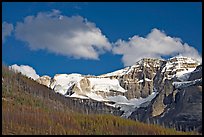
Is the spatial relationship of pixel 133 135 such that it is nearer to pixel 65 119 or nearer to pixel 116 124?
pixel 116 124

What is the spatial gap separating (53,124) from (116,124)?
23.7 metres

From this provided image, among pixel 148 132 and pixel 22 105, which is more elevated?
pixel 22 105

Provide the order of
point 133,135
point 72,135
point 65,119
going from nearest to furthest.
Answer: point 72,135
point 133,135
point 65,119

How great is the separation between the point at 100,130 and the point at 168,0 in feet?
399

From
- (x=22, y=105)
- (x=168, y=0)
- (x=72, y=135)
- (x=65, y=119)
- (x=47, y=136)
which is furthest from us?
(x=22, y=105)

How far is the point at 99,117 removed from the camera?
166750 millimetres

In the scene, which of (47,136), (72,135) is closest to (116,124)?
(72,135)

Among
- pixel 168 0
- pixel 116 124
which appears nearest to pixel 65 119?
pixel 116 124

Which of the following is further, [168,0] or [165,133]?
[165,133]

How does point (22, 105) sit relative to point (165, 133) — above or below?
above

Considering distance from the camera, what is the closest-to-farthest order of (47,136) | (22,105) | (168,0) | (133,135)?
(168,0) < (47,136) < (133,135) < (22,105)

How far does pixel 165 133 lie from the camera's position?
154m

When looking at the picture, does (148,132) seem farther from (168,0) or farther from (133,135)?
(168,0)

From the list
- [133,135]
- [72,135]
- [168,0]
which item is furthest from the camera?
[133,135]
